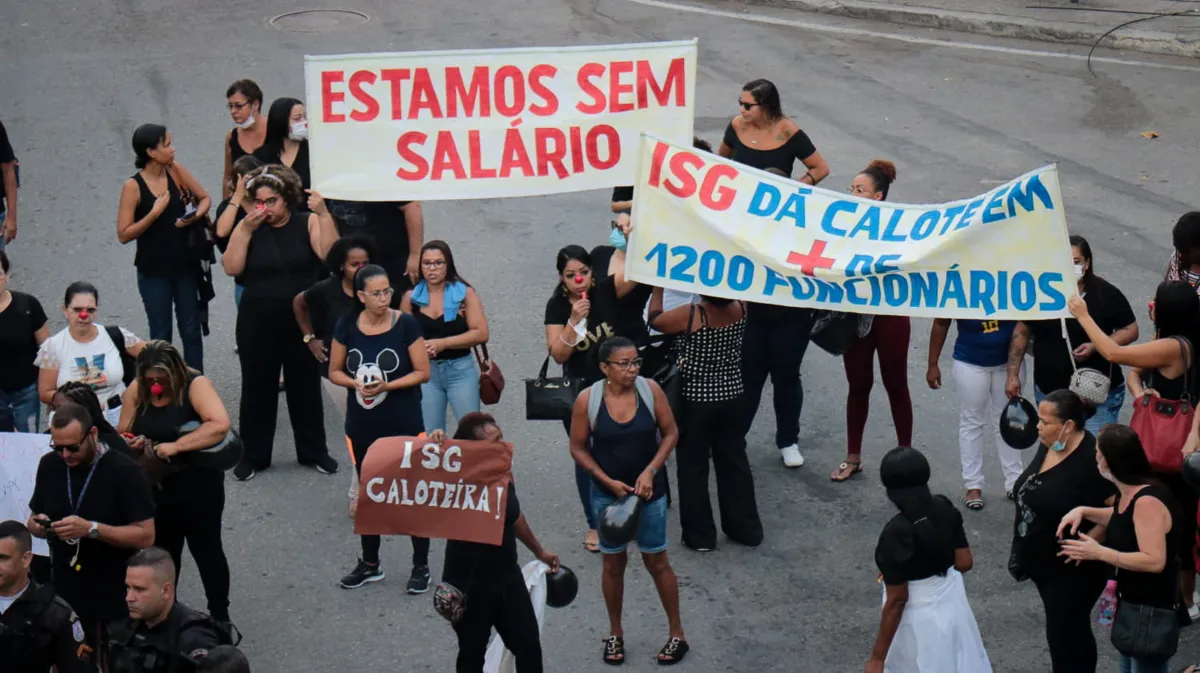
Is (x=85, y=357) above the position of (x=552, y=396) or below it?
above

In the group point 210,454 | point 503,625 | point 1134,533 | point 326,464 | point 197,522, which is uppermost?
point 1134,533

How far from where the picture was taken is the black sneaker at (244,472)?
9734 millimetres

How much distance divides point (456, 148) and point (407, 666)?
3151 mm

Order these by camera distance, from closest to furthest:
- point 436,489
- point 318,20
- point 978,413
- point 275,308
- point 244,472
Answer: point 436,489 → point 978,413 → point 275,308 → point 244,472 → point 318,20

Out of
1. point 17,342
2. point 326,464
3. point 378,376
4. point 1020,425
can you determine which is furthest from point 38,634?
point 1020,425

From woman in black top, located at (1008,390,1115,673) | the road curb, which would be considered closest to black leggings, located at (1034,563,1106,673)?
woman in black top, located at (1008,390,1115,673)

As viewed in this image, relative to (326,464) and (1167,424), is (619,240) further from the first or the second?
(1167,424)

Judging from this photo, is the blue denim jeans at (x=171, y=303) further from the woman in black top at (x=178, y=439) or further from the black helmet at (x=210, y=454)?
the black helmet at (x=210, y=454)

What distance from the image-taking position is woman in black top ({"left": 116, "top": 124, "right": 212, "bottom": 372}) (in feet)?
33.2

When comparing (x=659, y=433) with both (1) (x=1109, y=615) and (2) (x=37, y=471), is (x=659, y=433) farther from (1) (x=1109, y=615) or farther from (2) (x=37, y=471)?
(2) (x=37, y=471)

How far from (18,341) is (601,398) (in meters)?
3.46

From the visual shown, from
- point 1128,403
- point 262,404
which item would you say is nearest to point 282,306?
point 262,404

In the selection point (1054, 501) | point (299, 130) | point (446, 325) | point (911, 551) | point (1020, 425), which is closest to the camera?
point (911, 551)

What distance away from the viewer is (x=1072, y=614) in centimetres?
712
